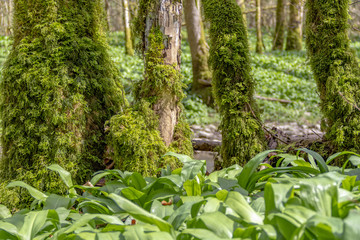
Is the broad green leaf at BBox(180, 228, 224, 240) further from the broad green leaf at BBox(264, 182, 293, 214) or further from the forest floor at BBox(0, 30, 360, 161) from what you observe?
the forest floor at BBox(0, 30, 360, 161)

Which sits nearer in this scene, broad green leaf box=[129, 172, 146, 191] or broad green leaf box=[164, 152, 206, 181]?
broad green leaf box=[164, 152, 206, 181]

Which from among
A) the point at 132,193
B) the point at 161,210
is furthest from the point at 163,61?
the point at 161,210

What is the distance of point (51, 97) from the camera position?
3.17m

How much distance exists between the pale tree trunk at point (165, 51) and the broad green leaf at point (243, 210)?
1913 mm

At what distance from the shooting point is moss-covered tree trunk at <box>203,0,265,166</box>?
11.1ft

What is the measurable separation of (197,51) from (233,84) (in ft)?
24.4

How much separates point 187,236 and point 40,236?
0.68 metres

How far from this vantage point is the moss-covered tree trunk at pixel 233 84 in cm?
339

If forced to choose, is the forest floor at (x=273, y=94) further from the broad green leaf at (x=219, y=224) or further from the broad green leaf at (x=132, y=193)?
the broad green leaf at (x=219, y=224)

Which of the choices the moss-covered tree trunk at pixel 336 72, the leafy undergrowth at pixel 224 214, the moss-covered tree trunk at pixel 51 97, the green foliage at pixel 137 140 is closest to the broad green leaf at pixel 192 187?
the leafy undergrowth at pixel 224 214

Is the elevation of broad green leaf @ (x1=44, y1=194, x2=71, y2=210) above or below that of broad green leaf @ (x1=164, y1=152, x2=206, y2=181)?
below

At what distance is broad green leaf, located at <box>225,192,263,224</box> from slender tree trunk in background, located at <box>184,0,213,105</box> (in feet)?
29.0

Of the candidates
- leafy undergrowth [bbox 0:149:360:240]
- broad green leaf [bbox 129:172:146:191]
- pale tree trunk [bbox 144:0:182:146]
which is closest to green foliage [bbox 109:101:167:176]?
pale tree trunk [bbox 144:0:182:146]

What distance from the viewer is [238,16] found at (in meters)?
3.55
